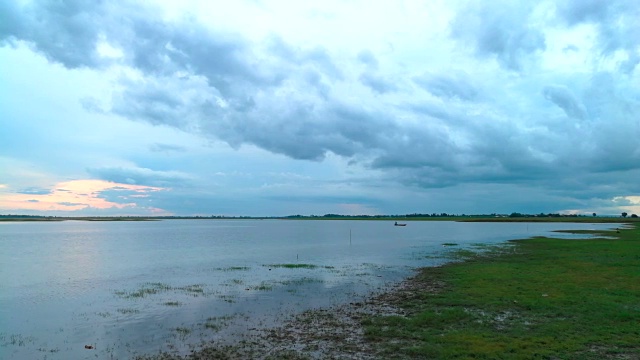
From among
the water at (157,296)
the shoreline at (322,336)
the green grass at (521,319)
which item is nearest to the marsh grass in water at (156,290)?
the water at (157,296)

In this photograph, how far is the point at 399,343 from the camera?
1641cm

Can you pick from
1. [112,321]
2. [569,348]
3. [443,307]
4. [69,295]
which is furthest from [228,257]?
[569,348]

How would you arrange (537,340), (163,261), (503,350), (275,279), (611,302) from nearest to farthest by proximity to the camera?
(503,350) < (537,340) < (611,302) < (275,279) < (163,261)

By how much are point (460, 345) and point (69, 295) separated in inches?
1053

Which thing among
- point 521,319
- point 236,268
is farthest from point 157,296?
point 521,319

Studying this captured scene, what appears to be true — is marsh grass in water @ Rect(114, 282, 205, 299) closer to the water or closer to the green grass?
the water

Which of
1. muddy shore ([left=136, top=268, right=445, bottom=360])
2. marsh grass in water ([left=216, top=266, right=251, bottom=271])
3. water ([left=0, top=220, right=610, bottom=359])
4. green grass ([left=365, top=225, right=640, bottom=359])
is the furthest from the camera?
marsh grass in water ([left=216, top=266, right=251, bottom=271])

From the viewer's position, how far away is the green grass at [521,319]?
584 inches

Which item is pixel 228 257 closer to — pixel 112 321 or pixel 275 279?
pixel 275 279

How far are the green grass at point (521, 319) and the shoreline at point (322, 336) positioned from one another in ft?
1.45

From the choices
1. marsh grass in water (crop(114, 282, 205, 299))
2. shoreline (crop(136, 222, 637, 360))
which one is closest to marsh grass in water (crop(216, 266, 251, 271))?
marsh grass in water (crop(114, 282, 205, 299))

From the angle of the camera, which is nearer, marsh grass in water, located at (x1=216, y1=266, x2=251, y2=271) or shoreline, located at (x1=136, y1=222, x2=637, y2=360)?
shoreline, located at (x1=136, y1=222, x2=637, y2=360)

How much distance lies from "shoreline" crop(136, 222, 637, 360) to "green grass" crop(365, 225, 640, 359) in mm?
442

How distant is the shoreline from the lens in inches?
612
